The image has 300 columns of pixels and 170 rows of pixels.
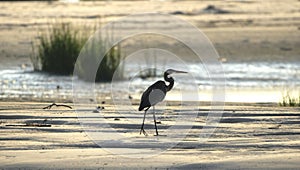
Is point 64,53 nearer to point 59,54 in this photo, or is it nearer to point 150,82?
point 59,54

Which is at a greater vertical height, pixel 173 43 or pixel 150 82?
pixel 173 43

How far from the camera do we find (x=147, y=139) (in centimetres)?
860

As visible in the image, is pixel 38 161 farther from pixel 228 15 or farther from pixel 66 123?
pixel 228 15

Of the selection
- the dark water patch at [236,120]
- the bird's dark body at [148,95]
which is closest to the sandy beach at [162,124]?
the dark water patch at [236,120]

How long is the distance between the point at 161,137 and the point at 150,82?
826cm

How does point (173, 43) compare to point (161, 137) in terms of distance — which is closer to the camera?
point (161, 137)

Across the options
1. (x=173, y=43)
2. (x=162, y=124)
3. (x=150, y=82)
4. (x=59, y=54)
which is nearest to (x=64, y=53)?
(x=59, y=54)

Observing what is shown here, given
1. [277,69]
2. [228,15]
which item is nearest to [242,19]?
[228,15]

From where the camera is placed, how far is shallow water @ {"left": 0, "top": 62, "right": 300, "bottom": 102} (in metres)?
14.7

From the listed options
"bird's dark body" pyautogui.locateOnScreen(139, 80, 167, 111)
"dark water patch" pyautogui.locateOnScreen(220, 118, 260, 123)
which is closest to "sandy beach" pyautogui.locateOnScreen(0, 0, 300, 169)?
"dark water patch" pyautogui.locateOnScreen(220, 118, 260, 123)

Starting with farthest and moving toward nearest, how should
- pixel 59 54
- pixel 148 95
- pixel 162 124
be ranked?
1. pixel 59 54
2. pixel 162 124
3. pixel 148 95

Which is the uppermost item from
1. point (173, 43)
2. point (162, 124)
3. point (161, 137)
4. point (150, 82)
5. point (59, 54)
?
point (173, 43)

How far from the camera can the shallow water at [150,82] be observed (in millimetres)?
14711

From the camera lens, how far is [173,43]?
23.8 meters
